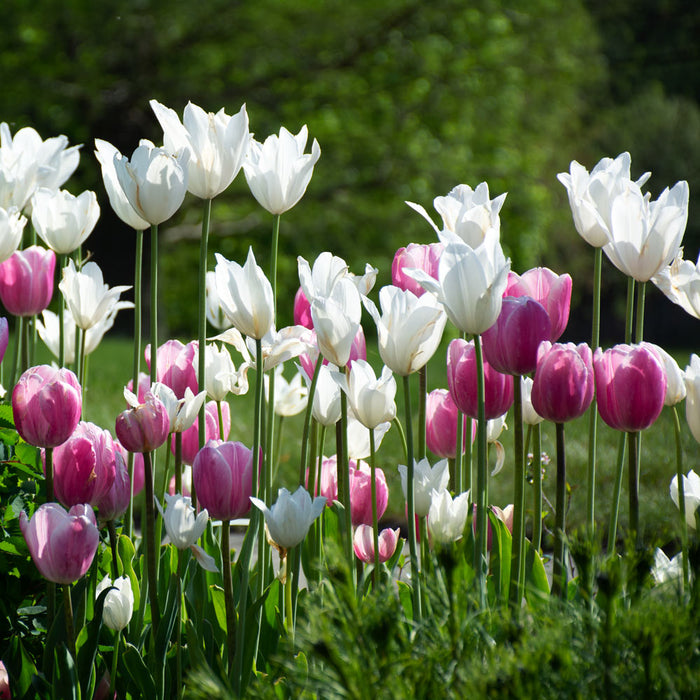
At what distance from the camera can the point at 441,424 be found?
1850 millimetres

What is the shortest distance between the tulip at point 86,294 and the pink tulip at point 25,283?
0.23 m

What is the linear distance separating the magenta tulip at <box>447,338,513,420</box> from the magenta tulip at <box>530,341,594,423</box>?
135 millimetres

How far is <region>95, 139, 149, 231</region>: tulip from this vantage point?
5.58 ft

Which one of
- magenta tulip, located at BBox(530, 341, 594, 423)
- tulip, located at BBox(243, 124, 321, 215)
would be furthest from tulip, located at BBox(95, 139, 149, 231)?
magenta tulip, located at BBox(530, 341, 594, 423)

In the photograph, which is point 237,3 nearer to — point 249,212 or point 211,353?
point 249,212

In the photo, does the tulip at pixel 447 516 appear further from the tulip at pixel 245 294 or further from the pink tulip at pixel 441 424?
the tulip at pixel 245 294

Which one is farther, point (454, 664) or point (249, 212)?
point (249, 212)

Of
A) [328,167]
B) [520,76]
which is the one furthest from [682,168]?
A: [328,167]

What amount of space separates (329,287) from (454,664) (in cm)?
77

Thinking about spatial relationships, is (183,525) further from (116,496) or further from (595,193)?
(595,193)

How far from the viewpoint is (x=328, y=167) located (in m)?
12.9

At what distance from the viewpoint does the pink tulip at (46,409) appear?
4.88 feet

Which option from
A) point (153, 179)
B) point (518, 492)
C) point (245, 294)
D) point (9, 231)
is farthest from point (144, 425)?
point (9, 231)

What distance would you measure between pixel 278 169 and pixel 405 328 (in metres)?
0.46
